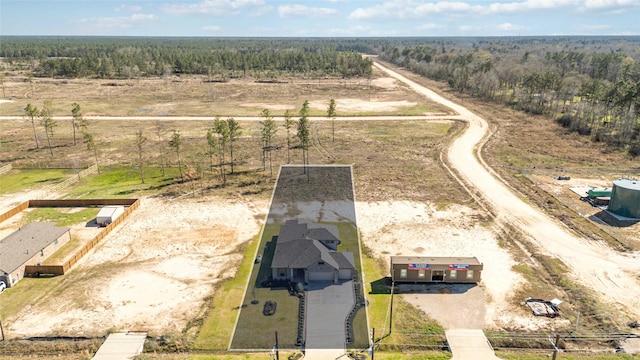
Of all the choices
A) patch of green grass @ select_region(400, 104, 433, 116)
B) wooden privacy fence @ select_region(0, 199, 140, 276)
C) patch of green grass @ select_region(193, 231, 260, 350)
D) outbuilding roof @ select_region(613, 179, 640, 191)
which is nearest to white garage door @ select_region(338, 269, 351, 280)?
patch of green grass @ select_region(193, 231, 260, 350)

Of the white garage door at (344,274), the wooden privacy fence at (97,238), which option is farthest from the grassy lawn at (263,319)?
the wooden privacy fence at (97,238)

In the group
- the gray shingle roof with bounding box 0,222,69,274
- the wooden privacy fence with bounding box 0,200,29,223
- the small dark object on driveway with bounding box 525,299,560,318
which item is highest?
the gray shingle roof with bounding box 0,222,69,274

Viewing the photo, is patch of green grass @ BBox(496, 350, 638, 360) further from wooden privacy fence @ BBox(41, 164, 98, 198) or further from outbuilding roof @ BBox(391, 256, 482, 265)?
wooden privacy fence @ BBox(41, 164, 98, 198)

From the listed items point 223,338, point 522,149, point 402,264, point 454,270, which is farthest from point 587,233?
point 223,338

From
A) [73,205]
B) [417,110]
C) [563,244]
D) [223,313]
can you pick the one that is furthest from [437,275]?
[417,110]

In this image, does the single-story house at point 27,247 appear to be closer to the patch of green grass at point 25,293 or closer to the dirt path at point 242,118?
the patch of green grass at point 25,293

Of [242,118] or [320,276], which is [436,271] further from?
[242,118]
